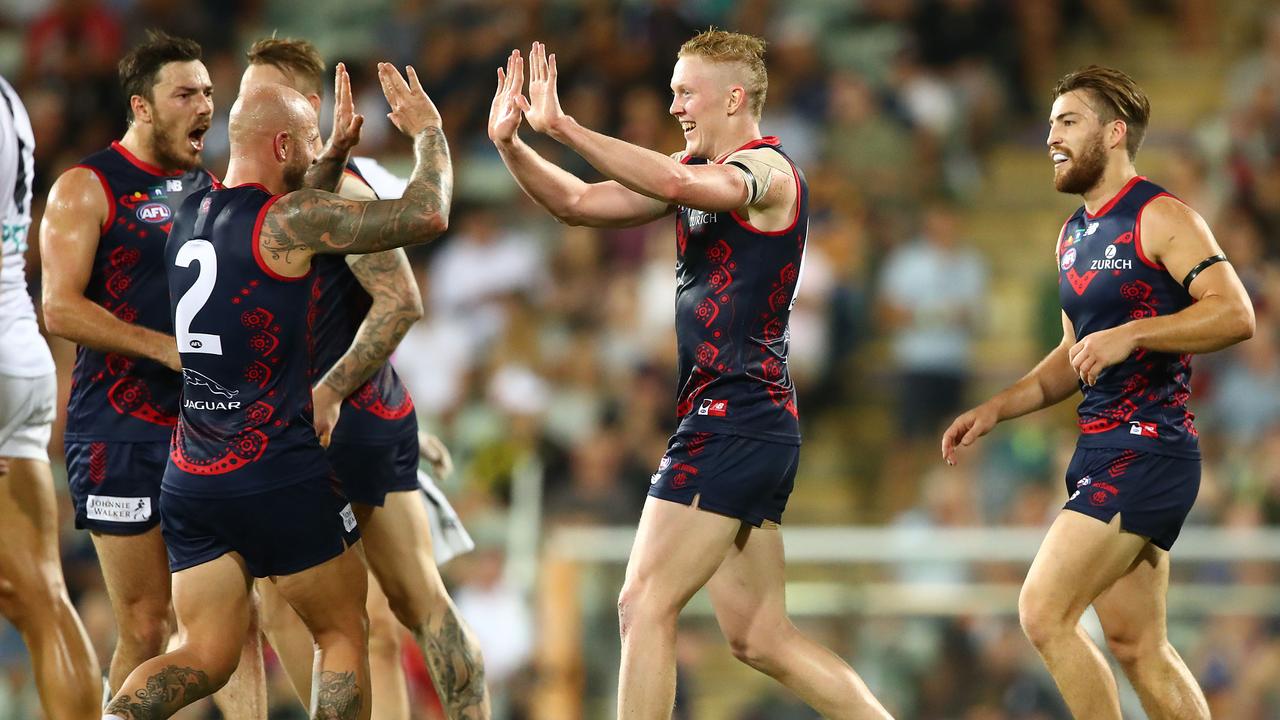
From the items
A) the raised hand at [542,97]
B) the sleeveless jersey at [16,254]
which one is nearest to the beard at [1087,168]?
the raised hand at [542,97]

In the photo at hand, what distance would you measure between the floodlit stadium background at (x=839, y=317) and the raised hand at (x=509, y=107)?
18.2ft

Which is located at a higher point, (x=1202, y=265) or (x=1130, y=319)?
(x=1202, y=265)

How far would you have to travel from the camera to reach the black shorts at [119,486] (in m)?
6.11

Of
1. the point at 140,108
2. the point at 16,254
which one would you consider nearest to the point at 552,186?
the point at 140,108

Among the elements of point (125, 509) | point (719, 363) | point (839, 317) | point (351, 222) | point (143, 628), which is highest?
point (351, 222)

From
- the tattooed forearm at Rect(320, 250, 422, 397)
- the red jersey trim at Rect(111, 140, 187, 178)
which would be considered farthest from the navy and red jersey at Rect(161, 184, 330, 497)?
the red jersey trim at Rect(111, 140, 187, 178)

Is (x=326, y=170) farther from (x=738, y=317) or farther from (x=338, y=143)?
(x=738, y=317)

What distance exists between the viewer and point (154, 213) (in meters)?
6.13

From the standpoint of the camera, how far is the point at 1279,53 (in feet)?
43.7

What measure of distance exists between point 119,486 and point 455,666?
4.81 feet

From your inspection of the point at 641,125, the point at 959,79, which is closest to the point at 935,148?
the point at 959,79

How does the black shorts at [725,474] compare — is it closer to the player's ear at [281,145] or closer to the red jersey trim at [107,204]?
the player's ear at [281,145]

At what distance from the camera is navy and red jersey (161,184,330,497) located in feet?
17.6

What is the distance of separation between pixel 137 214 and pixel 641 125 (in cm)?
809
